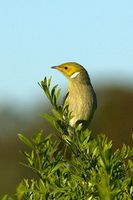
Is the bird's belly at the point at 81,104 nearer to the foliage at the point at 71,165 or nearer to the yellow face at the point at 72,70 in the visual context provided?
the yellow face at the point at 72,70

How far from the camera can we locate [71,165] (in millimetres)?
3367

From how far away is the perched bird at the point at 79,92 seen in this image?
7984 millimetres

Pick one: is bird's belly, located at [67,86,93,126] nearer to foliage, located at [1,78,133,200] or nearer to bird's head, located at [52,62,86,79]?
bird's head, located at [52,62,86,79]

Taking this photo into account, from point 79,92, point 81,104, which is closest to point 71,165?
point 81,104

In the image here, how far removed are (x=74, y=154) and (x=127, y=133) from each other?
95.9ft

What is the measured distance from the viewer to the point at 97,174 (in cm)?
307

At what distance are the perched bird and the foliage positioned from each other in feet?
13.8

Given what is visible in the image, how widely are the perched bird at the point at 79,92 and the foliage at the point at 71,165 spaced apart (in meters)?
4.20

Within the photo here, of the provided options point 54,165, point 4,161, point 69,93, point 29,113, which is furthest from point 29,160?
point 29,113

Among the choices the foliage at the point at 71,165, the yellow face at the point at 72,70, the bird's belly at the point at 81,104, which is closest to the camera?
the foliage at the point at 71,165

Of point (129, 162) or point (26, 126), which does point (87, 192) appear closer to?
point (129, 162)

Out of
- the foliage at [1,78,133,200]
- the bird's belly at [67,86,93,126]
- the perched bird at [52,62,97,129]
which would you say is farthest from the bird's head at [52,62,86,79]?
the foliage at [1,78,133,200]

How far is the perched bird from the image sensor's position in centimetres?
798

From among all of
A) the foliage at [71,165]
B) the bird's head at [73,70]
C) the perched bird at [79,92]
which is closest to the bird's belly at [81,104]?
the perched bird at [79,92]
